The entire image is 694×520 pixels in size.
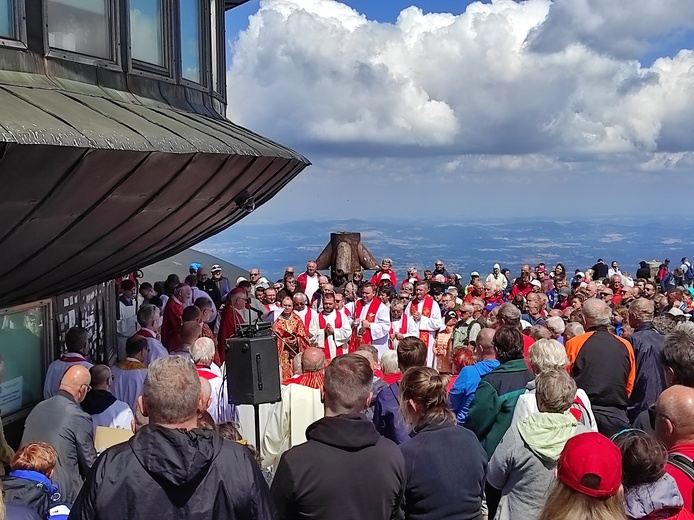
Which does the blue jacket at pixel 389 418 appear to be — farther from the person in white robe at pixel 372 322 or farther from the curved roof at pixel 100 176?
the person in white robe at pixel 372 322

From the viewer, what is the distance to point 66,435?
16.0ft

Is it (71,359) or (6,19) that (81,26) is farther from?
(71,359)

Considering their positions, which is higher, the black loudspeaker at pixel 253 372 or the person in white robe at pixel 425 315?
the black loudspeaker at pixel 253 372

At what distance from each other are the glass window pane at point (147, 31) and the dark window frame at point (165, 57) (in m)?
0.03

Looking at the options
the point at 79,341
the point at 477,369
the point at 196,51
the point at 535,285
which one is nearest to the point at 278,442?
the point at 477,369

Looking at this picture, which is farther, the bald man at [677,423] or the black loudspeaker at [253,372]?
the black loudspeaker at [253,372]

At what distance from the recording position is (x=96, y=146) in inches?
148

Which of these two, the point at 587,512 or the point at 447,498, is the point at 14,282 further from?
the point at 587,512

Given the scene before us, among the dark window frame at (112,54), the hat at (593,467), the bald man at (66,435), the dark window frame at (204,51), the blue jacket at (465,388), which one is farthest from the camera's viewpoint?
the dark window frame at (204,51)

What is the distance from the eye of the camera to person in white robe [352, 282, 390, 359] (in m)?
11.6

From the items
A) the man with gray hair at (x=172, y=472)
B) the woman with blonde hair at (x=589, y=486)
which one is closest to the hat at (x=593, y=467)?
the woman with blonde hair at (x=589, y=486)

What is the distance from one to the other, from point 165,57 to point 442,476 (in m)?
3.52

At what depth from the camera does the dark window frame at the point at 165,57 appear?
5160mm

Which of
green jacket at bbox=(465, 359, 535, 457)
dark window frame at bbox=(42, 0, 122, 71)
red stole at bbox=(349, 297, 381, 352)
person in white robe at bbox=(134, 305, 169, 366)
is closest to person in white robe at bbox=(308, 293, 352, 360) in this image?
red stole at bbox=(349, 297, 381, 352)
